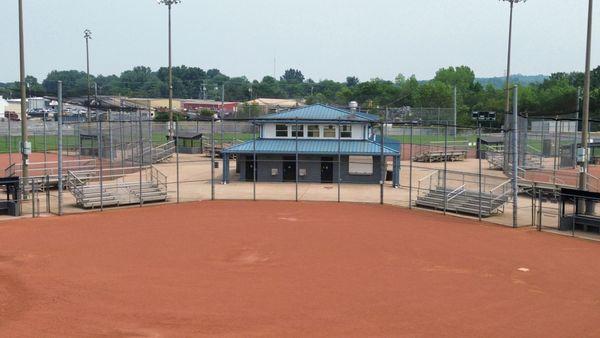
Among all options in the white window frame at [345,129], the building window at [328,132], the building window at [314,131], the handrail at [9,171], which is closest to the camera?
the handrail at [9,171]

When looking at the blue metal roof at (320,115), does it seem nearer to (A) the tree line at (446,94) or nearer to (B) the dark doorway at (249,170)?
(B) the dark doorway at (249,170)

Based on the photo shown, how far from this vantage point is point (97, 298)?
51.2 feet

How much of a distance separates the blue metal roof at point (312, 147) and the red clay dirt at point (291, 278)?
11.9m

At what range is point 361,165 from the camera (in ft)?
132

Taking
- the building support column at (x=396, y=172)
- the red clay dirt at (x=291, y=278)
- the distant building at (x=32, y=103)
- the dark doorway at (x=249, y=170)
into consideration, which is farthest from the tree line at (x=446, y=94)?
the red clay dirt at (x=291, y=278)

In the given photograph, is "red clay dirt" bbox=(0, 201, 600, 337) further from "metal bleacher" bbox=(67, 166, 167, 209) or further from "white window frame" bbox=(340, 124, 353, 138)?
"white window frame" bbox=(340, 124, 353, 138)

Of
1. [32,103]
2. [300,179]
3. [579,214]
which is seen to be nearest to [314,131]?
[300,179]

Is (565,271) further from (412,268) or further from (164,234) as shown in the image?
(164,234)

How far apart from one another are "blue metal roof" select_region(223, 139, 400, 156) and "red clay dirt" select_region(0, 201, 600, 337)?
11928mm

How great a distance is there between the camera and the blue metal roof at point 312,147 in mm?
39219

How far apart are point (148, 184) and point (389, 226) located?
14436 mm

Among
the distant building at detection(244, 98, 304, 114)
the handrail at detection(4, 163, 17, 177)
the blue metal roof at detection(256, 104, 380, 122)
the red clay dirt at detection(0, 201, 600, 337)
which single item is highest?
the distant building at detection(244, 98, 304, 114)

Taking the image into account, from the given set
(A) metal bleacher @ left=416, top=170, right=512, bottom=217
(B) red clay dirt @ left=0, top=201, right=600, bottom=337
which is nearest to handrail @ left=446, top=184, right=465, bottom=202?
(A) metal bleacher @ left=416, top=170, right=512, bottom=217

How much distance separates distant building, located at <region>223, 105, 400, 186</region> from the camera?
39.5m
